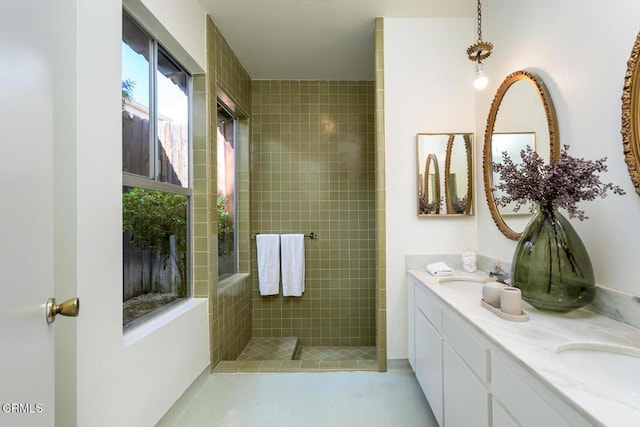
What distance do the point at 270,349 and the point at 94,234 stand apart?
7.30ft

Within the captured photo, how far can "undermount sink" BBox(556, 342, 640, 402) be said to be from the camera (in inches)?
31.3

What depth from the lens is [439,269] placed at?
6.58 ft

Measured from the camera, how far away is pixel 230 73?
2699mm

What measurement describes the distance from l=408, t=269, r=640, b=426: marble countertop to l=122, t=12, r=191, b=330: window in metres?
1.55

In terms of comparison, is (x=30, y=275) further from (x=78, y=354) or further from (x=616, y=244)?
(x=616, y=244)

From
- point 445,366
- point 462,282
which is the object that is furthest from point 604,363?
point 462,282

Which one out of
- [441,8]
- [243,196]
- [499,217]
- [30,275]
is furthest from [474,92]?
[30,275]

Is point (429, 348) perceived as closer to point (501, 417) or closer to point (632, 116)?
point (501, 417)

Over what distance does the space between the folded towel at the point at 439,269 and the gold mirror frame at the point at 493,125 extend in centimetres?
40

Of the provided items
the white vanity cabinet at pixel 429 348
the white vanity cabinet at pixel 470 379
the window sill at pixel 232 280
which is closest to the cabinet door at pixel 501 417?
the white vanity cabinet at pixel 470 379

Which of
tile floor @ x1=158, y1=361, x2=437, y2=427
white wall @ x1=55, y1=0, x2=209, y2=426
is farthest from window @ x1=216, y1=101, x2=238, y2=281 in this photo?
white wall @ x1=55, y1=0, x2=209, y2=426

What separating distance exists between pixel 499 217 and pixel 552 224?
0.76 meters

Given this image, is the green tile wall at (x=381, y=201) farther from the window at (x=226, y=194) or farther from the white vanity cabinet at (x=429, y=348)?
the window at (x=226, y=194)

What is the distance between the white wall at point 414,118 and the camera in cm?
226
